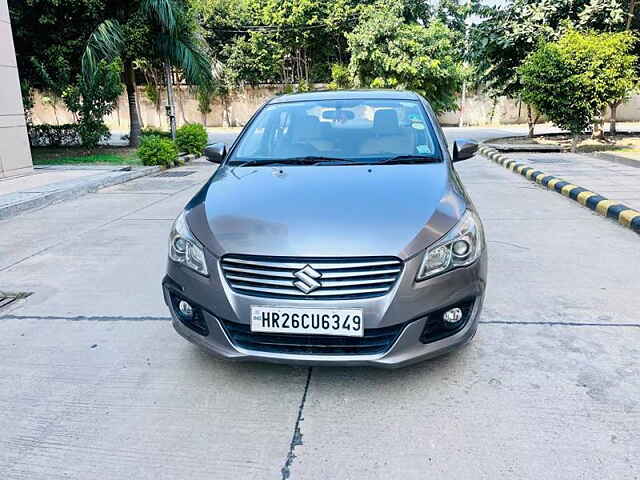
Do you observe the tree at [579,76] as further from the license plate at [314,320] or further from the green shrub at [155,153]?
the license plate at [314,320]

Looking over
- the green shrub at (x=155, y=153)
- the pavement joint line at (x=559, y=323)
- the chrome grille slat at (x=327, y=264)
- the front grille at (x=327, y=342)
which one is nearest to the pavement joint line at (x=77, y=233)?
the front grille at (x=327, y=342)

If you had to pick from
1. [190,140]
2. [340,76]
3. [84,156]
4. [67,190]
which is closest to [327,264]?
[67,190]

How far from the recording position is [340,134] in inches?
152

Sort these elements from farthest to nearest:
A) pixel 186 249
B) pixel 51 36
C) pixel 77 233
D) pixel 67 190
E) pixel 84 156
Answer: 1. pixel 84 156
2. pixel 51 36
3. pixel 67 190
4. pixel 77 233
5. pixel 186 249

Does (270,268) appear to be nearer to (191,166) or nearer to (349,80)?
(191,166)

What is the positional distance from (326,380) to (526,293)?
1.92m

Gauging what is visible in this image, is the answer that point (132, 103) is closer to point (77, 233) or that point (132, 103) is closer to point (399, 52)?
point (77, 233)

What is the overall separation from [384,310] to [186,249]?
106 centimetres

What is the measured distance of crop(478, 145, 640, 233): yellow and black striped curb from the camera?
6.03m

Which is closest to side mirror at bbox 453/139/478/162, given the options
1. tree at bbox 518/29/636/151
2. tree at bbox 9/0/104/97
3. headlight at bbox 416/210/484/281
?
headlight at bbox 416/210/484/281

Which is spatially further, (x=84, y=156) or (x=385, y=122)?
(x=84, y=156)

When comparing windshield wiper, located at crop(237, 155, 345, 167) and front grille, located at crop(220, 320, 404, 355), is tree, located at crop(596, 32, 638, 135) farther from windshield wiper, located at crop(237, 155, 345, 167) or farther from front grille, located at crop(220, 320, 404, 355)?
front grille, located at crop(220, 320, 404, 355)

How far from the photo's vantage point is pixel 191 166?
41.3 feet

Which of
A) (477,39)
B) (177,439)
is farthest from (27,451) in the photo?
(477,39)
